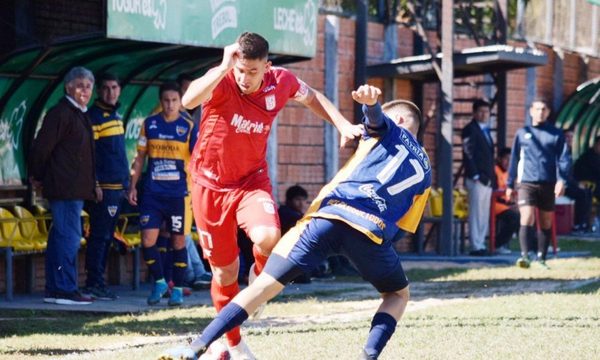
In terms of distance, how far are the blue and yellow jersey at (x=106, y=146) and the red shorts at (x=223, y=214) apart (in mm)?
4720

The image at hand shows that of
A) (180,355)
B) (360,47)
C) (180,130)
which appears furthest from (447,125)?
(180,355)

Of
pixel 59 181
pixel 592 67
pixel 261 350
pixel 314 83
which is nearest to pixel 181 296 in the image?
pixel 59 181

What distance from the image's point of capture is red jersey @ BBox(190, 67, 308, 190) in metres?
8.67

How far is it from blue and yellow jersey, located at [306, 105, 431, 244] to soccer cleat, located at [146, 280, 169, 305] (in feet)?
17.0

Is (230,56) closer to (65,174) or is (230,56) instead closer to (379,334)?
(379,334)

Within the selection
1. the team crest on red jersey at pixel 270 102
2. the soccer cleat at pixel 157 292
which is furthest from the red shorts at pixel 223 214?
the soccer cleat at pixel 157 292

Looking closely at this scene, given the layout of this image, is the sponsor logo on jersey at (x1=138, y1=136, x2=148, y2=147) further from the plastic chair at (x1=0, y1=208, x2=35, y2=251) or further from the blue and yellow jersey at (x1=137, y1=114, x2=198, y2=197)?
the plastic chair at (x1=0, y1=208, x2=35, y2=251)

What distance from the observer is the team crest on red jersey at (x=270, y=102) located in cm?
878

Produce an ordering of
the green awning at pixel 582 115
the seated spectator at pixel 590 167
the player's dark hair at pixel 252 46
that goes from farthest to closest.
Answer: the seated spectator at pixel 590 167
the green awning at pixel 582 115
the player's dark hair at pixel 252 46

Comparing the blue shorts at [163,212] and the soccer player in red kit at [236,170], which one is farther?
the blue shorts at [163,212]

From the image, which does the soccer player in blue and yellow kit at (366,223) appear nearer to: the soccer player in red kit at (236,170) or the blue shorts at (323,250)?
the blue shorts at (323,250)

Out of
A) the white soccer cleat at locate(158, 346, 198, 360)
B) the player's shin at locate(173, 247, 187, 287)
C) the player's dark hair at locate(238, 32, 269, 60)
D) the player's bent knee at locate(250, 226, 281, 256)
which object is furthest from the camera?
the player's shin at locate(173, 247, 187, 287)

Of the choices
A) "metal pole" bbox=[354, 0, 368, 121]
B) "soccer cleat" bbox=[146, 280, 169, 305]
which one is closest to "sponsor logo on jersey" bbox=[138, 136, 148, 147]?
"soccer cleat" bbox=[146, 280, 169, 305]

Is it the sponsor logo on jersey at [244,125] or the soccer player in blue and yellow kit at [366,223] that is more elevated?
the sponsor logo on jersey at [244,125]
